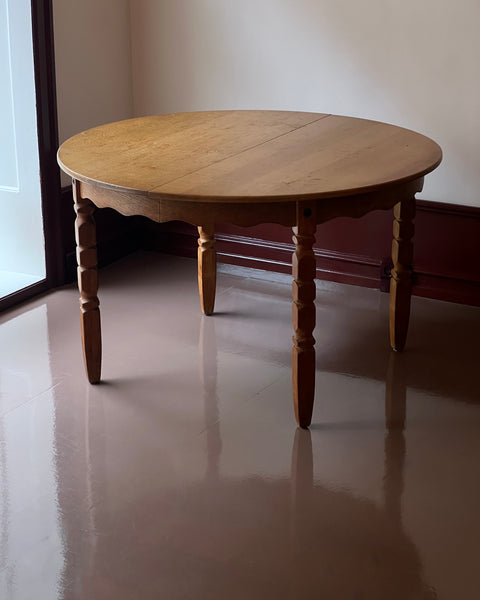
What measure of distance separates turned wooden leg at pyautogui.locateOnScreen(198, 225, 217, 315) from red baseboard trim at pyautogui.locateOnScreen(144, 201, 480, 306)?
0.56m

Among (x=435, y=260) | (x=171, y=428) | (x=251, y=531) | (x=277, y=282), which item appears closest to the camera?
(x=251, y=531)

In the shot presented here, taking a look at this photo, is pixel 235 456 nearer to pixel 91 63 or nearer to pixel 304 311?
pixel 304 311

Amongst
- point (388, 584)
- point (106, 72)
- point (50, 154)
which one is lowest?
point (388, 584)

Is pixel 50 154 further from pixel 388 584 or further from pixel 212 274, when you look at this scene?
pixel 388 584

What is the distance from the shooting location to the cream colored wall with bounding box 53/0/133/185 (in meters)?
3.96

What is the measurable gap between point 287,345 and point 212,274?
45 cm

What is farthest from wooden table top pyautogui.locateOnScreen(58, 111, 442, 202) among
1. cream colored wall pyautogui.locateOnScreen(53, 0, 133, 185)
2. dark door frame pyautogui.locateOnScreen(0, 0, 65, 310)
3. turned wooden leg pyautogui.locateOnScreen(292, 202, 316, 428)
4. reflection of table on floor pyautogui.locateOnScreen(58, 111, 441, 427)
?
cream colored wall pyautogui.locateOnScreen(53, 0, 133, 185)

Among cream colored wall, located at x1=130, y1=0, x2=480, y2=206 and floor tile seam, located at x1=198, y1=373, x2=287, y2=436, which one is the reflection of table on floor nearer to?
floor tile seam, located at x1=198, y1=373, x2=287, y2=436

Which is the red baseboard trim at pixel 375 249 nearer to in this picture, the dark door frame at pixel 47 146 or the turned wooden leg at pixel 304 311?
the dark door frame at pixel 47 146

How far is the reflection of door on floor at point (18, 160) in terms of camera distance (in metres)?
3.80

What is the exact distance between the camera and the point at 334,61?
3891mm

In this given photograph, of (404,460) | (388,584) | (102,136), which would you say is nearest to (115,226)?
(102,136)

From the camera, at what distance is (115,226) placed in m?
4.45

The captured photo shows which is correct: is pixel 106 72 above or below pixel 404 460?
above
